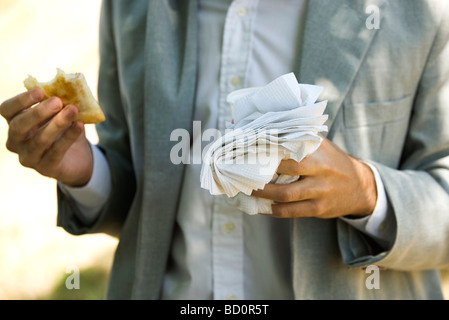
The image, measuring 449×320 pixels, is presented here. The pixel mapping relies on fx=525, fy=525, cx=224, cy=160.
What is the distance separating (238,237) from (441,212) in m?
0.51

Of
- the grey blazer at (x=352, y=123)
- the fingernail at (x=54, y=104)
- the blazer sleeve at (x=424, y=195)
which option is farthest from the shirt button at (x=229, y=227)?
the fingernail at (x=54, y=104)

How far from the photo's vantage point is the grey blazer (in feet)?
4.22

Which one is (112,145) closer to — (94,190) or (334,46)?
(94,190)

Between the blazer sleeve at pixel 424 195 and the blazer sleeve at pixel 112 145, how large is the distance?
70cm

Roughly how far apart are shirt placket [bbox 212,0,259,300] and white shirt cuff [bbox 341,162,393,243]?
0.30 m

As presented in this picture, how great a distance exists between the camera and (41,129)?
1269mm

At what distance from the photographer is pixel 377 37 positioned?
129 cm

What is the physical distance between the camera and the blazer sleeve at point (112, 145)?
5.29 ft

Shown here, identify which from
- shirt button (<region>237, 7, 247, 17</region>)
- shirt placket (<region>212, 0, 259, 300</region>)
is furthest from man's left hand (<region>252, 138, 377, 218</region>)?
shirt button (<region>237, 7, 247, 17</region>)

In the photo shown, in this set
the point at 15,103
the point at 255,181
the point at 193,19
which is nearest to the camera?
the point at 255,181

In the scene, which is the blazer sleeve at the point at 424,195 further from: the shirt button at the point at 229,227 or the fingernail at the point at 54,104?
the fingernail at the point at 54,104

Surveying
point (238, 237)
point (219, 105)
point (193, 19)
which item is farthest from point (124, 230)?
point (193, 19)
